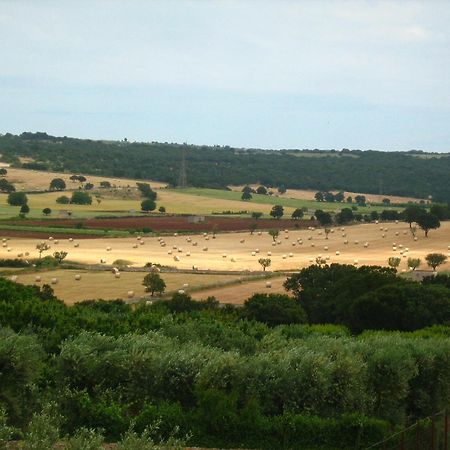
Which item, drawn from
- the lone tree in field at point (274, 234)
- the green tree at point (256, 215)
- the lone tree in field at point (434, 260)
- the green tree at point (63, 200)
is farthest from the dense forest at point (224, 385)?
the green tree at point (63, 200)

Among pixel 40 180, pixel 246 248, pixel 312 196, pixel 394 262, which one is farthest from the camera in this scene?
pixel 312 196

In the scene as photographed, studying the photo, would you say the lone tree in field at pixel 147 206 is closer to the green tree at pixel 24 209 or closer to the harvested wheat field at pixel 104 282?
the green tree at pixel 24 209

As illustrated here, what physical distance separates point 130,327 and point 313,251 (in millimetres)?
48767

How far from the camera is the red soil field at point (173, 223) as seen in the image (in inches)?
3780

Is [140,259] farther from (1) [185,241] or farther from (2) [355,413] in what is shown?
(2) [355,413]

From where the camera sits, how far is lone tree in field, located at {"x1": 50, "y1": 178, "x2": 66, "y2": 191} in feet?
453

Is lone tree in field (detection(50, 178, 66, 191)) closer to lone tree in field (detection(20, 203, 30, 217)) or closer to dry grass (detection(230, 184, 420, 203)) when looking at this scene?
lone tree in field (detection(20, 203, 30, 217))

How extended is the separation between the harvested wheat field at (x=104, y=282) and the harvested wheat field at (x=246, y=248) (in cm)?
531

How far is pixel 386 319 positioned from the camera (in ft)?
141

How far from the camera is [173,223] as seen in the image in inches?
3989

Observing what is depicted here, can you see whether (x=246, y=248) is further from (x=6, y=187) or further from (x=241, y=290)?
(x=6, y=187)

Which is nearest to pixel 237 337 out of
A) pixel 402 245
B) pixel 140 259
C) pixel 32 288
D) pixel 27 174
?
pixel 32 288

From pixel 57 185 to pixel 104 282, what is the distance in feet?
264

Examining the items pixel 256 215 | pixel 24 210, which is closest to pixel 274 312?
pixel 24 210
